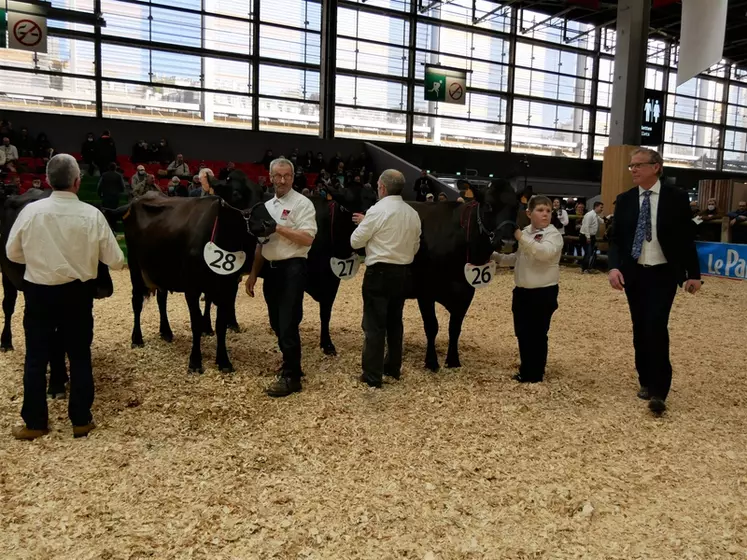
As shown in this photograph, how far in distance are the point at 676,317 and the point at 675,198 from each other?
15.3 ft

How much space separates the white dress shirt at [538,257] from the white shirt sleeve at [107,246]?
2.75 m

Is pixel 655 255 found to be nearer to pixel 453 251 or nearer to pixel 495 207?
pixel 495 207

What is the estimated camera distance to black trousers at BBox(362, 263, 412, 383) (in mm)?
4492

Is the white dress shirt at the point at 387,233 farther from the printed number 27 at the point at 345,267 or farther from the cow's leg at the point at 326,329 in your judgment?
the cow's leg at the point at 326,329

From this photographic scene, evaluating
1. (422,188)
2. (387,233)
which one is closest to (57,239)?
(387,233)

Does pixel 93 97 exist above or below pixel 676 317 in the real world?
above

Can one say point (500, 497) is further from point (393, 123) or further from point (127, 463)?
point (393, 123)

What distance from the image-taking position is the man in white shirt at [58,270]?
11.2ft

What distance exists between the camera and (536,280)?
186 inches

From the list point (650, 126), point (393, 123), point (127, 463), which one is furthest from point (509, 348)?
point (393, 123)

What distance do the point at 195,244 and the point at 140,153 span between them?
14935mm

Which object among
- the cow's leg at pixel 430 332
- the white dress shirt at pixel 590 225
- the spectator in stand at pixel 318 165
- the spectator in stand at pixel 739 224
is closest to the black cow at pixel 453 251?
the cow's leg at pixel 430 332

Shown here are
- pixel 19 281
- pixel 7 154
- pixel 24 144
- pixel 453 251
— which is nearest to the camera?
pixel 19 281

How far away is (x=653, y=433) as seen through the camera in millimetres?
4008
